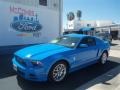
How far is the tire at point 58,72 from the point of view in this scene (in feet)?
16.6

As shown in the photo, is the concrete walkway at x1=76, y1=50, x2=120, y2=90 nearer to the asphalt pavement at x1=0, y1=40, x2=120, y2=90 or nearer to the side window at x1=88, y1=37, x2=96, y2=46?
the asphalt pavement at x1=0, y1=40, x2=120, y2=90

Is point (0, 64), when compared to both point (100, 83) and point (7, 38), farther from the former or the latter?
point (100, 83)

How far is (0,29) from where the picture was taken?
33.1 feet

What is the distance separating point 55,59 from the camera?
5027 millimetres

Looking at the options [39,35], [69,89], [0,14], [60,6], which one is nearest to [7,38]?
[0,14]

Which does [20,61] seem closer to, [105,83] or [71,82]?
[71,82]

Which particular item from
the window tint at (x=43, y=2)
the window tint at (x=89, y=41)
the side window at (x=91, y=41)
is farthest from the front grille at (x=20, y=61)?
the window tint at (x=43, y=2)

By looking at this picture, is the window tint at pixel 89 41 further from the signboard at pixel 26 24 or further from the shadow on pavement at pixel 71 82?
the signboard at pixel 26 24

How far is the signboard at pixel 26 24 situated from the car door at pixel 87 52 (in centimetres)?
565

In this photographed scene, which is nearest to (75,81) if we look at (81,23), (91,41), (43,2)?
(91,41)

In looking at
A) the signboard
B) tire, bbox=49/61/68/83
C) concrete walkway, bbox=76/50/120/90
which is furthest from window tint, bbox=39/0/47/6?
tire, bbox=49/61/68/83

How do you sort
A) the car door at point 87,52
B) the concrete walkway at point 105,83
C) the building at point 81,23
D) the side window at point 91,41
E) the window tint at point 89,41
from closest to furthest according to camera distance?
the concrete walkway at point 105,83 < the car door at point 87,52 < the window tint at point 89,41 < the side window at point 91,41 < the building at point 81,23

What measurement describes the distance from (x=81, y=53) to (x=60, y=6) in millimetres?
8715

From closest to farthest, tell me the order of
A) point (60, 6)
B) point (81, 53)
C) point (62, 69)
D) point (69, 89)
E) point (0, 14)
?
point (69, 89) < point (62, 69) < point (81, 53) < point (0, 14) < point (60, 6)
